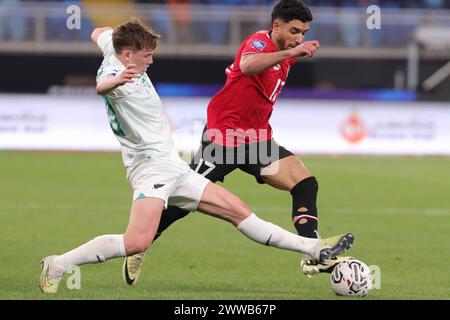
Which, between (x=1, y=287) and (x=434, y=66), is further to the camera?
(x=434, y=66)

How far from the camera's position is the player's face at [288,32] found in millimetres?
8672

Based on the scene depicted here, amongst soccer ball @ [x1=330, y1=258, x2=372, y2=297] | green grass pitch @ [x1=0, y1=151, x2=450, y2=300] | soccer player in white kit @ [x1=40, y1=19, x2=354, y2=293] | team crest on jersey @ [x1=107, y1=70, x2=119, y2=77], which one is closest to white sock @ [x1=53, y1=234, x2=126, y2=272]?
soccer player in white kit @ [x1=40, y1=19, x2=354, y2=293]

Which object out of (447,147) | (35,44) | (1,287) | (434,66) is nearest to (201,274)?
(1,287)

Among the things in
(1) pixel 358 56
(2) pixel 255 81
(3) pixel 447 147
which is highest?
(2) pixel 255 81

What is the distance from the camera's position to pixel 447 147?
24750mm

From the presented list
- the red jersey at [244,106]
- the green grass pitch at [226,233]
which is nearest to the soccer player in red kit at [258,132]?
the red jersey at [244,106]

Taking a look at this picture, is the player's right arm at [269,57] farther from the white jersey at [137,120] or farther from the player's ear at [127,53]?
the player's ear at [127,53]

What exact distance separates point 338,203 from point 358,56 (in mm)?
13038

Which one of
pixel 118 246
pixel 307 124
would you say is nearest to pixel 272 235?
pixel 118 246

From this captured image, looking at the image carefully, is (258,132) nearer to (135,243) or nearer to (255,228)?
(255,228)

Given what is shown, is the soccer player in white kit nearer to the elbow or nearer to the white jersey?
the white jersey

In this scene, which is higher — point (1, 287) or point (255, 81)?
point (255, 81)

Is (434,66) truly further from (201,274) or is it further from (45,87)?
(201,274)
